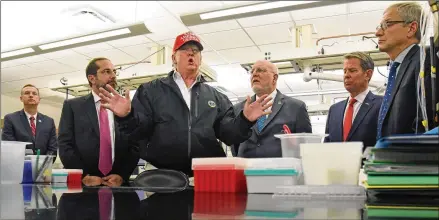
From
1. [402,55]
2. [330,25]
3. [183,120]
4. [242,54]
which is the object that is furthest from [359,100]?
[242,54]

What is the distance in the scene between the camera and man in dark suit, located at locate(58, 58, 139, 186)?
2115 mm

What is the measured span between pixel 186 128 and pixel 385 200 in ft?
3.87

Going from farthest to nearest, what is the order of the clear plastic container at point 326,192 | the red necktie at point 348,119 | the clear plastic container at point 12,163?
1. the red necktie at point 348,119
2. the clear plastic container at point 12,163
3. the clear plastic container at point 326,192

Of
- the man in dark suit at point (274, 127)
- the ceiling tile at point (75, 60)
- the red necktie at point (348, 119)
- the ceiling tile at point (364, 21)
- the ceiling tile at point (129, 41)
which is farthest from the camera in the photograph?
the ceiling tile at point (75, 60)

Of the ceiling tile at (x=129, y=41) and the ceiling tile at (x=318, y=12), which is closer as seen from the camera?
the ceiling tile at (x=318, y=12)

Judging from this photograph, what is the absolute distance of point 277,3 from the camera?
Answer: 2830 millimetres

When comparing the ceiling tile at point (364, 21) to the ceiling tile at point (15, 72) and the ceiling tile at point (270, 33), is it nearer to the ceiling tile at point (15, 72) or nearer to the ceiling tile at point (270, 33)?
the ceiling tile at point (270, 33)

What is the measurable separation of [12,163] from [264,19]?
357 centimetres

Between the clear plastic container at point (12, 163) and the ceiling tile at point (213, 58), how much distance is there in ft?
14.7

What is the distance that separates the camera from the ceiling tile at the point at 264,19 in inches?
172

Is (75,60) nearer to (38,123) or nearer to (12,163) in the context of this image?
(38,123)

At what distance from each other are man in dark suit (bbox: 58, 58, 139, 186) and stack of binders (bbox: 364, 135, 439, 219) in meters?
1.60

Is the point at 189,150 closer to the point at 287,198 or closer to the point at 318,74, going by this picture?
the point at 287,198

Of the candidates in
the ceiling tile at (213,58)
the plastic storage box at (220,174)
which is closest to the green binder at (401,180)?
the plastic storage box at (220,174)
